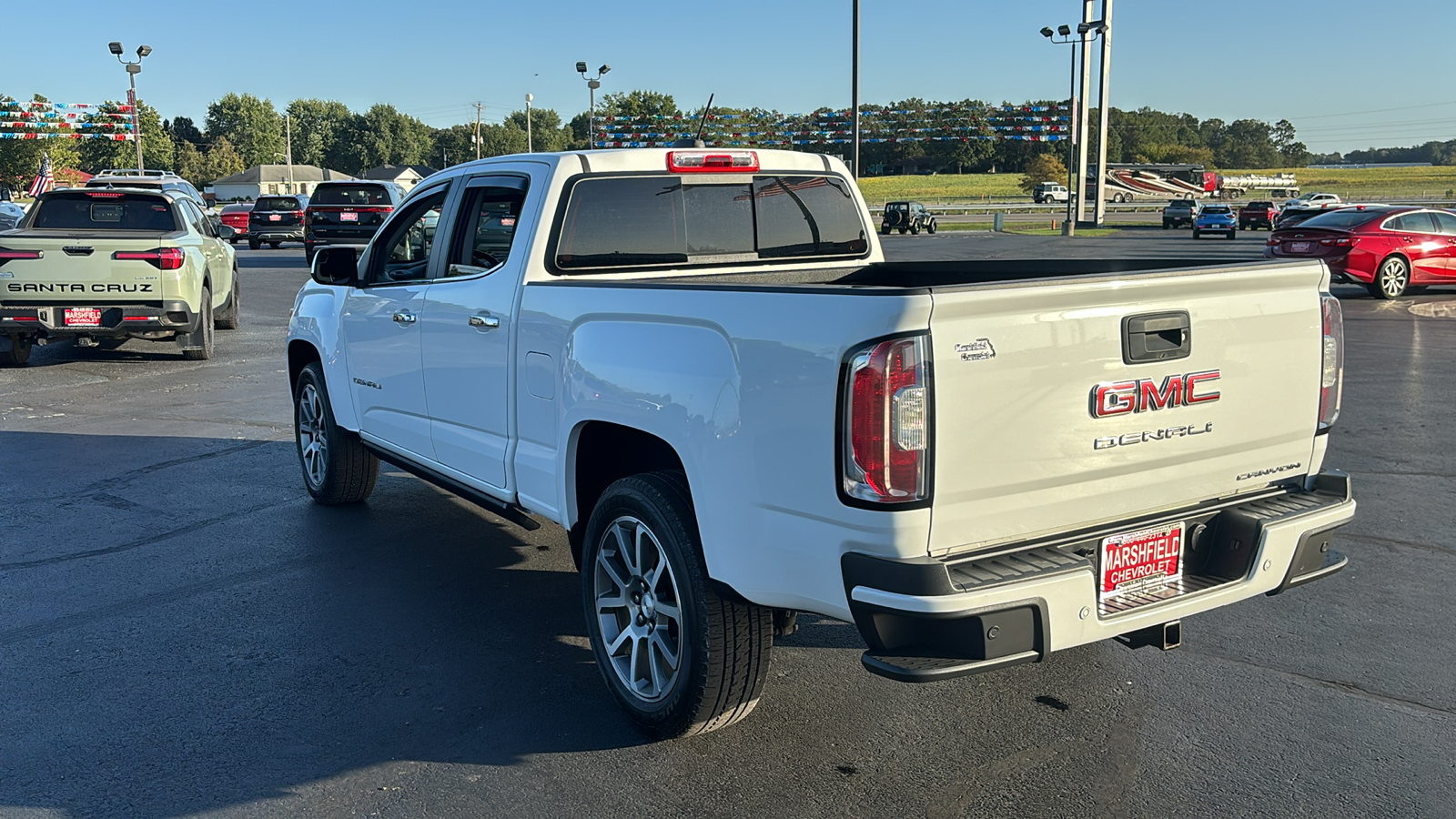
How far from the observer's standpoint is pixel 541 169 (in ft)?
16.0

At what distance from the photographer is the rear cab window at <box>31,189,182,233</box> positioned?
13.1 meters

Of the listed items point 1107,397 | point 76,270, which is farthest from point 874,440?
point 76,270

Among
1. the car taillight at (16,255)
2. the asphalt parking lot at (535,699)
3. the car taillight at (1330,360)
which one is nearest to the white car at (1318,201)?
the car taillight at (16,255)

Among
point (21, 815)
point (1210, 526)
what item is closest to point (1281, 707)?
point (1210, 526)

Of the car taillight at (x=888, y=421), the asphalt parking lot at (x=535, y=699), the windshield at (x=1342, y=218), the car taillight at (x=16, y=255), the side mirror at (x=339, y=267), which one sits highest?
the windshield at (x=1342, y=218)

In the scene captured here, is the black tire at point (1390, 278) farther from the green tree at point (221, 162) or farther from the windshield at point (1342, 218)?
the green tree at point (221, 162)

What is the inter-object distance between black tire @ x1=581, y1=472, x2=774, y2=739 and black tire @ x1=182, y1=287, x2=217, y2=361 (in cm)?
1032

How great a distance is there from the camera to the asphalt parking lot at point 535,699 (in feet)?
11.6

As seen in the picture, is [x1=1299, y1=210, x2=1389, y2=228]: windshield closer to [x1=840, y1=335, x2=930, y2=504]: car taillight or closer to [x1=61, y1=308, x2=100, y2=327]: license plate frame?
[x1=61, y1=308, x2=100, y2=327]: license plate frame

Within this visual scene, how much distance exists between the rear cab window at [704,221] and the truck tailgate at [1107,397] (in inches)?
85.2

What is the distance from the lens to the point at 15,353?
42.3ft

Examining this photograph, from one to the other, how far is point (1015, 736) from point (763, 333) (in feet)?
5.44

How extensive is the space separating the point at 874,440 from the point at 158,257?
11066mm

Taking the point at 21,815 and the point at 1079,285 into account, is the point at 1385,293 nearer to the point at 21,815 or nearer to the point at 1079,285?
the point at 1079,285
